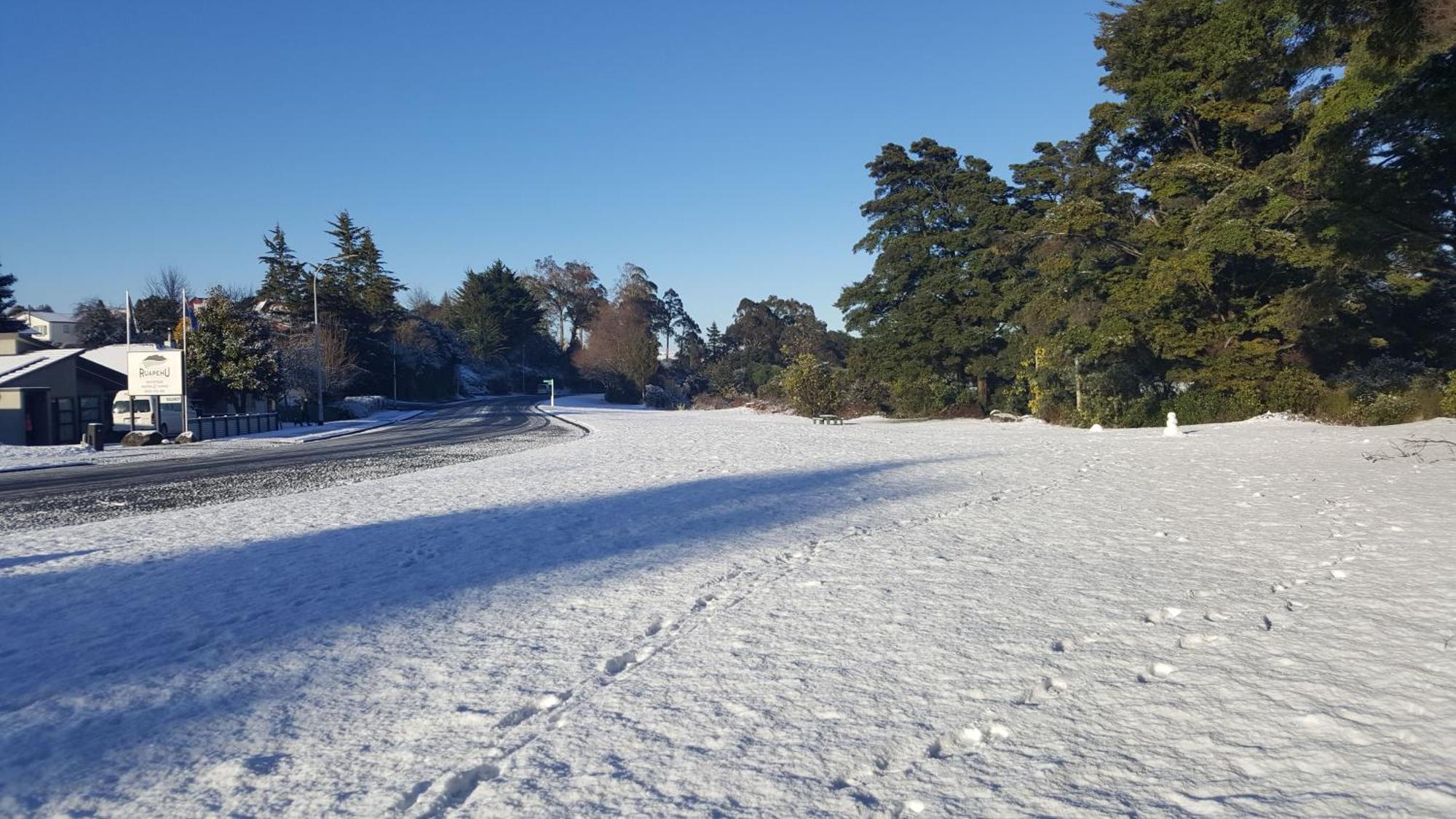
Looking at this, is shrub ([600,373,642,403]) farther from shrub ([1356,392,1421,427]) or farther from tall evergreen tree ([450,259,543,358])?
shrub ([1356,392,1421,427])

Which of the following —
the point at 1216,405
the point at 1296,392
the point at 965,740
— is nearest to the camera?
the point at 965,740

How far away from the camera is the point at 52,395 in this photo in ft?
101

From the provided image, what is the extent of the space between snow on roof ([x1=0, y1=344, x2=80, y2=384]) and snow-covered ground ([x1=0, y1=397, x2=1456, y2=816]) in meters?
26.0

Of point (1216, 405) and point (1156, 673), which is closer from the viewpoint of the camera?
point (1156, 673)

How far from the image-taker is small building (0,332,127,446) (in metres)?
29.2

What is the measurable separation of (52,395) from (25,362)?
2700 millimetres

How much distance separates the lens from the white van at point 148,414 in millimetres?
30391

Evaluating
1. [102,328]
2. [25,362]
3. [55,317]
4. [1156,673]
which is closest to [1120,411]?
[1156,673]

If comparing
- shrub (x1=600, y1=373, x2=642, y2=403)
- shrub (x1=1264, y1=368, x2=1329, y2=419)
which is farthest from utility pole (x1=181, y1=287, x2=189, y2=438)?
shrub (x1=600, y1=373, x2=642, y2=403)

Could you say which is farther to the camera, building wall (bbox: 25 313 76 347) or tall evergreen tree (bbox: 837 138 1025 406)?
building wall (bbox: 25 313 76 347)

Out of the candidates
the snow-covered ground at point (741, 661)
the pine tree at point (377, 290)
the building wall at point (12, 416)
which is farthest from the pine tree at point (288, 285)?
the snow-covered ground at point (741, 661)

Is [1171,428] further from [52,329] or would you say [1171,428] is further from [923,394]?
[52,329]

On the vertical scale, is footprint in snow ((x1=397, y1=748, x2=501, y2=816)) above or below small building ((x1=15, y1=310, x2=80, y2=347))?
below

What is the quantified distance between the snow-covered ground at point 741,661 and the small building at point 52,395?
25.7m
